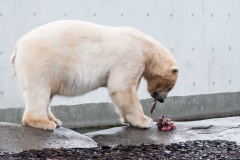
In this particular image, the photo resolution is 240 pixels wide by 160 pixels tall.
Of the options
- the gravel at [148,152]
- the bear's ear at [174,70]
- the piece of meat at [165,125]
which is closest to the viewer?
the gravel at [148,152]

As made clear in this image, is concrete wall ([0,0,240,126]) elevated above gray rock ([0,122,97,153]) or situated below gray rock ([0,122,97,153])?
above

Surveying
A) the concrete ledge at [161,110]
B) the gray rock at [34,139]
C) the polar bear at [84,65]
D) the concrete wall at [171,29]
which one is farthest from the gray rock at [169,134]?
the concrete wall at [171,29]

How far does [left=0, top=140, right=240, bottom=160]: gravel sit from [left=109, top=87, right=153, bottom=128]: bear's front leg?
0.66 metres

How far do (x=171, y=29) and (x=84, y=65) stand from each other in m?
3.70

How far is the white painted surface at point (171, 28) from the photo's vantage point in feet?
26.0

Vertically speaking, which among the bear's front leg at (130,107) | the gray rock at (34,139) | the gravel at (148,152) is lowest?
the gravel at (148,152)

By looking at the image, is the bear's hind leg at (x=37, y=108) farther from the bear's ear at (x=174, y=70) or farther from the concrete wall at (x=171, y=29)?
the concrete wall at (x=171, y=29)

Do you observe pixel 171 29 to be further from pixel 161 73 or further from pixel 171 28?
pixel 161 73

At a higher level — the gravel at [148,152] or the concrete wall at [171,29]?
the concrete wall at [171,29]

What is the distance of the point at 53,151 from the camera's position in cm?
510

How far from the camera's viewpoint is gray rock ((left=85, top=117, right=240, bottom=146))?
19.8 ft

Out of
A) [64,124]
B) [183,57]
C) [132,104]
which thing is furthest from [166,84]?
[183,57]

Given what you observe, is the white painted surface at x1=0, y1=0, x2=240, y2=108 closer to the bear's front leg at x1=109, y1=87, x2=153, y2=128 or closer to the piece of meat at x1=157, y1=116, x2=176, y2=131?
the bear's front leg at x1=109, y1=87, x2=153, y2=128

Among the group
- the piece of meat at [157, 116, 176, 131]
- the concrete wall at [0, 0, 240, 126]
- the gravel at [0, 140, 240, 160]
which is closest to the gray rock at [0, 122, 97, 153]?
the gravel at [0, 140, 240, 160]
